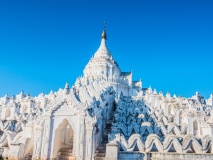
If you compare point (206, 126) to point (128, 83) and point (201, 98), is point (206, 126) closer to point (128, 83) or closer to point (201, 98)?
point (201, 98)

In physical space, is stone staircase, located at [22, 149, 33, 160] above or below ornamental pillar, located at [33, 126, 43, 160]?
below

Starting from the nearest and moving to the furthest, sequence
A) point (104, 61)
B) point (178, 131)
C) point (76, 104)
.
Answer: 1. point (76, 104)
2. point (178, 131)
3. point (104, 61)

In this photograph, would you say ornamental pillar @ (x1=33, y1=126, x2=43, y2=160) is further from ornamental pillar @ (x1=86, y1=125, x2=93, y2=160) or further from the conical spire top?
the conical spire top

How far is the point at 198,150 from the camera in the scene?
13.2m

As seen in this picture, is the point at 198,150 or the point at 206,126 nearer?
the point at 198,150

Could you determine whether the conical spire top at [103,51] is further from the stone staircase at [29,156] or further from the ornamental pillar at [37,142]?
the ornamental pillar at [37,142]

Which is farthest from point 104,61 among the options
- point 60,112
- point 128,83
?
point 60,112

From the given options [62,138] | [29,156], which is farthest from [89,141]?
[29,156]

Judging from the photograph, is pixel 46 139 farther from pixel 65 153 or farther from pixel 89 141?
pixel 89 141

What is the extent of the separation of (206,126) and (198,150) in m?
5.11

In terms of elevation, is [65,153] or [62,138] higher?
[62,138]

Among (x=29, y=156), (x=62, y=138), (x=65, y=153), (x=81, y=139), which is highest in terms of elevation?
(x=62, y=138)

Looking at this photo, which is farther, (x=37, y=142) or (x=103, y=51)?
(x=103, y=51)

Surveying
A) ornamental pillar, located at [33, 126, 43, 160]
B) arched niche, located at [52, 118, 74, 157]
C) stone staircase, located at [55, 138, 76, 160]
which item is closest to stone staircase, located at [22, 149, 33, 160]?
ornamental pillar, located at [33, 126, 43, 160]
